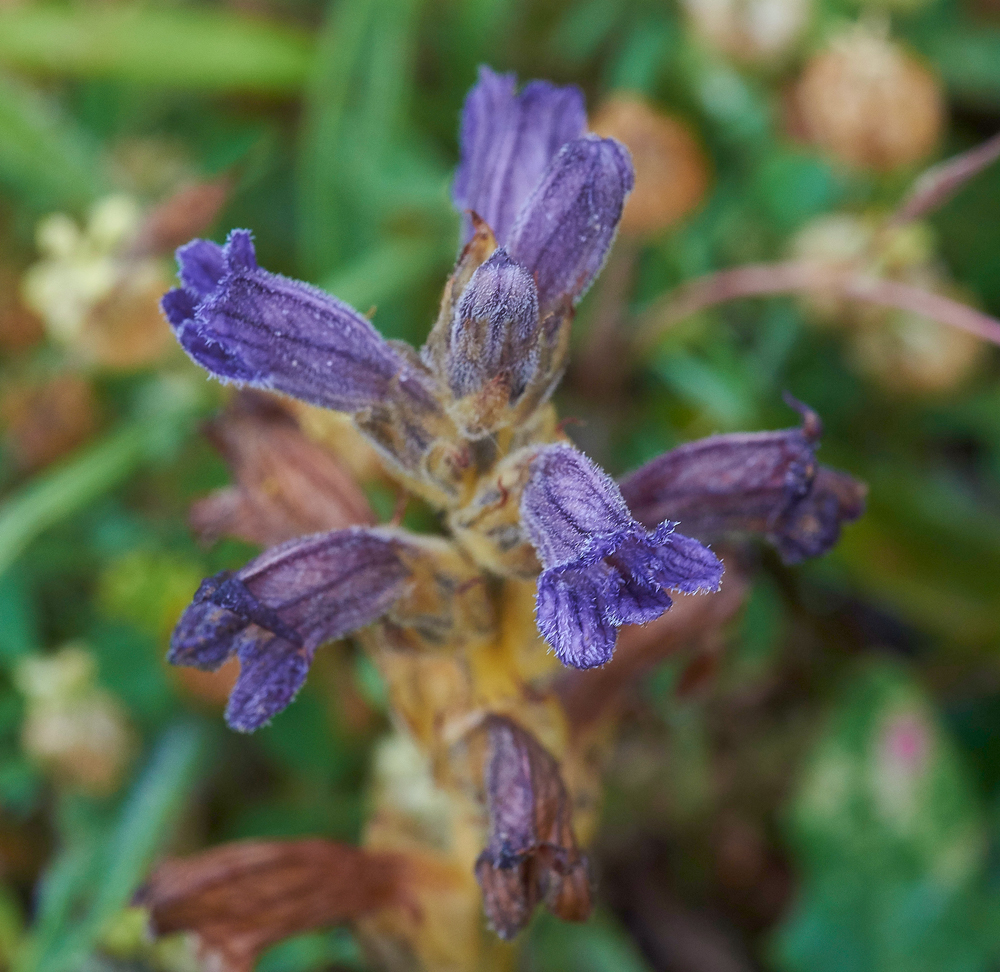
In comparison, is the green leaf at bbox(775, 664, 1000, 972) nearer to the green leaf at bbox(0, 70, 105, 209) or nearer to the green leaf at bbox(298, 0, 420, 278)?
the green leaf at bbox(298, 0, 420, 278)

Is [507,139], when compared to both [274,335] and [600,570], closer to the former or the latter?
[274,335]

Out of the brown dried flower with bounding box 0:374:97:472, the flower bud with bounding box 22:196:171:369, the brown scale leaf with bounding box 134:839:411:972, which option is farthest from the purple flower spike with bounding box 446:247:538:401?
the brown dried flower with bounding box 0:374:97:472

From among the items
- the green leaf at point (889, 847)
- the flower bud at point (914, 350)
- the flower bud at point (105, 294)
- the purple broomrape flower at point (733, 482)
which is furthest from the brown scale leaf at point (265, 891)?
the flower bud at point (914, 350)

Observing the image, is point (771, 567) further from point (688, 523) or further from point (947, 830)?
point (688, 523)

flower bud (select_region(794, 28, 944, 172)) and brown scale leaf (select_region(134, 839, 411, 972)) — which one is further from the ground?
flower bud (select_region(794, 28, 944, 172))

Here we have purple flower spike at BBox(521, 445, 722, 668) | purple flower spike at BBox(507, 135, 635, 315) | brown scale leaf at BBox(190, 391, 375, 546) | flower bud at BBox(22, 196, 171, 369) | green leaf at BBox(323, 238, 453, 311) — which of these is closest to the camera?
purple flower spike at BBox(521, 445, 722, 668)

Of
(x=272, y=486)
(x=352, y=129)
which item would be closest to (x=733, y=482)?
(x=272, y=486)

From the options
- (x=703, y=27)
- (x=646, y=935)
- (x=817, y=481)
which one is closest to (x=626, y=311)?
(x=703, y=27)

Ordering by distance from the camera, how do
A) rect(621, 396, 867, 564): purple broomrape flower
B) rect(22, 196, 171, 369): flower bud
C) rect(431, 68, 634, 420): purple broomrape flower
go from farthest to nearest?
1. rect(22, 196, 171, 369): flower bud
2. rect(621, 396, 867, 564): purple broomrape flower
3. rect(431, 68, 634, 420): purple broomrape flower

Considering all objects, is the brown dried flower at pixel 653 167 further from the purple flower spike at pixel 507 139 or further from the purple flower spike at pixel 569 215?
the purple flower spike at pixel 569 215
